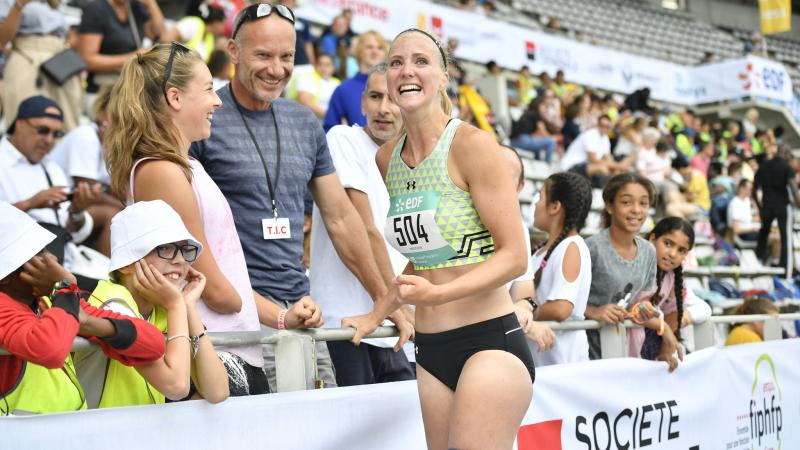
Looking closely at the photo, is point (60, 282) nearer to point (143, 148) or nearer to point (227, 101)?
point (143, 148)

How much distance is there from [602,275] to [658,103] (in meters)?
19.0

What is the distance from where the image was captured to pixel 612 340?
4570 millimetres

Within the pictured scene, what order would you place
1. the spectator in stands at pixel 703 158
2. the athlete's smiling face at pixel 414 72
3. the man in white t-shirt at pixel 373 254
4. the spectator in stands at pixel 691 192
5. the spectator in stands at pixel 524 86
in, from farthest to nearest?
the spectator in stands at pixel 524 86 < the spectator in stands at pixel 703 158 < the spectator in stands at pixel 691 192 < the man in white t-shirt at pixel 373 254 < the athlete's smiling face at pixel 414 72

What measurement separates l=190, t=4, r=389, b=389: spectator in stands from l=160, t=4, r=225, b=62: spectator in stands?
4.61 metres

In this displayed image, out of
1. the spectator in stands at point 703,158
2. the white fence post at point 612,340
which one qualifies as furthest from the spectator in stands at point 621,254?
the spectator in stands at point 703,158

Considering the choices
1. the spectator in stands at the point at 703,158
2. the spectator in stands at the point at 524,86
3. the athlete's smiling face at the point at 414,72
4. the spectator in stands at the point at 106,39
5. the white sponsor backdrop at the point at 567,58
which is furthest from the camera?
the spectator in stands at the point at 524,86

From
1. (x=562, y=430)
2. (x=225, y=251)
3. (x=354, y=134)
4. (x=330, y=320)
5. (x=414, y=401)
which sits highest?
(x=354, y=134)

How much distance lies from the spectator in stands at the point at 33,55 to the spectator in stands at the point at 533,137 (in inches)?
293

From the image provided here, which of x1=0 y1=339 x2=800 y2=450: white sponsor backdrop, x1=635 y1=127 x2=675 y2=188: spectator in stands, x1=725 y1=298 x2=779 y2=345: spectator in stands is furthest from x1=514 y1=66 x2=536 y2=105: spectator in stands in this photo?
x1=0 y1=339 x2=800 y2=450: white sponsor backdrop

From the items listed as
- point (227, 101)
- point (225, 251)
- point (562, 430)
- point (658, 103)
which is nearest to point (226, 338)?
point (225, 251)

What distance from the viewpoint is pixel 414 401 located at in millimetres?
3363

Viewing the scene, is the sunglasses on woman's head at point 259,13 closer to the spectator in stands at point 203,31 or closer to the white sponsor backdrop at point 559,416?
the white sponsor backdrop at point 559,416

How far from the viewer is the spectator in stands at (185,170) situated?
106 inches

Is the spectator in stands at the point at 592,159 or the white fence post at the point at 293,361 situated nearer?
the white fence post at the point at 293,361
